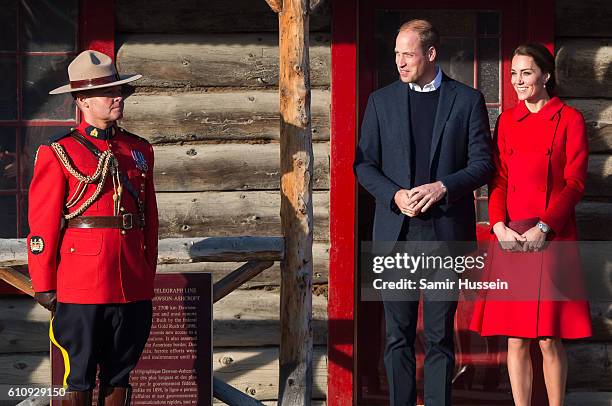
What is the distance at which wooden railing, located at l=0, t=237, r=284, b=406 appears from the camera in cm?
604

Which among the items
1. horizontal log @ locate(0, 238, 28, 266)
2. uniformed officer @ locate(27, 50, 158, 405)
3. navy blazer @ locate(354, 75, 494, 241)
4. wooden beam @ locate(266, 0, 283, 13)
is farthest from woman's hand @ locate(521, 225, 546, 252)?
horizontal log @ locate(0, 238, 28, 266)

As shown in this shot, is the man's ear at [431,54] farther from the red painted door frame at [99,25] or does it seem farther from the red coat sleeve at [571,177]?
the red painted door frame at [99,25]

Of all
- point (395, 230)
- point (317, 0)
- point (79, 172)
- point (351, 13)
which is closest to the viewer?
point (79, 172)

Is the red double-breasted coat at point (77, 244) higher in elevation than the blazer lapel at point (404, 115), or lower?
lower

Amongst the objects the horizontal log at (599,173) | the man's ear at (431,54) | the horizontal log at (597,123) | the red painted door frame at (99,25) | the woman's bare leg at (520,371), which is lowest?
the woman's bare leg at (520,371)

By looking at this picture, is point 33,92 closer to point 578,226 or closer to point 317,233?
point 317,233

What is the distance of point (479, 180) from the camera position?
5.60 m

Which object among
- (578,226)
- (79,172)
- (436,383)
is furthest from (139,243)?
(578,226)

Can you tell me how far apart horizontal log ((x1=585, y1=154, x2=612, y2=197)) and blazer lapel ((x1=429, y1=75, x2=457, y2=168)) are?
155 centimetres

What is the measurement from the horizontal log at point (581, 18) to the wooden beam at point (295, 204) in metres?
1.71

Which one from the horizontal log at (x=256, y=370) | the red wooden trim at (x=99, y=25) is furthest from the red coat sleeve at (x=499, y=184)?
the red wooden trim at (x=99, y=25)

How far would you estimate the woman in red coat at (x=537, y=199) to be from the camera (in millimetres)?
5742

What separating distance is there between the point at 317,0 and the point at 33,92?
191cm

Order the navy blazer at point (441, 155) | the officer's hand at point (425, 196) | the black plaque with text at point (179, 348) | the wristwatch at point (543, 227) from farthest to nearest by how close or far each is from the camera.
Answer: the black plaque with text at point (179, 348) → the wristwatch at point (543, 227) → the navy blazer at point (441, 155) → the officer's hand at point (425, 196)
